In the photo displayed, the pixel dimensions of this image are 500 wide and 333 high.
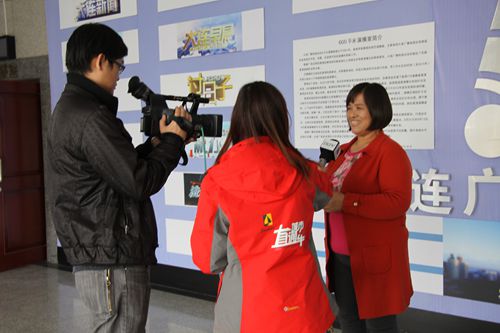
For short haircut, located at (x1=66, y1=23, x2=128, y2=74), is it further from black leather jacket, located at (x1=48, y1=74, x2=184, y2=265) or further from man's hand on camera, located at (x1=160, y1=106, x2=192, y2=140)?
man's hand on camera, located at (x1=160, y1=106, x2=192, y2=140)

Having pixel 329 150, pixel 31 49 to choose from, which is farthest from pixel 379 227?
pixel 31 49

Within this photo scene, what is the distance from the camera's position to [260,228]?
1317 mm

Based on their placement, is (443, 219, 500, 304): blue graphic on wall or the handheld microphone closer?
the handheld microphone

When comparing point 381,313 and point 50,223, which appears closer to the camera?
point 381,313

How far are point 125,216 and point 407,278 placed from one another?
118cm

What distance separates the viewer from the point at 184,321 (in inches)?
127

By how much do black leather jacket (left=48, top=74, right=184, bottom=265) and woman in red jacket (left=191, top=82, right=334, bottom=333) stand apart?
22 centimetres

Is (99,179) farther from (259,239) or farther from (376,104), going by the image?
(376,104)

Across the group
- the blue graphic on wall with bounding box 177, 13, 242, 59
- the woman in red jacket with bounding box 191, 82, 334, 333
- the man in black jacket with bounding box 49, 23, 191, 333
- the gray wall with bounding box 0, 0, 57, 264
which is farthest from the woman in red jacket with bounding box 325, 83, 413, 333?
the gray wall with bounding box 0, 0, 57, 264

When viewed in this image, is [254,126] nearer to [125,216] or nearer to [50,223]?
[125,216]

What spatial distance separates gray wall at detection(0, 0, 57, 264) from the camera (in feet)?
15.5

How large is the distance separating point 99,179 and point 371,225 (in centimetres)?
106

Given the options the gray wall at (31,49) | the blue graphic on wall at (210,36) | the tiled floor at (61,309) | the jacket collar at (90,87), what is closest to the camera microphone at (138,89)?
the jacket collar at (90,87)

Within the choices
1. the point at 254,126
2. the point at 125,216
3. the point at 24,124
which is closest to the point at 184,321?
the point at 125,216
